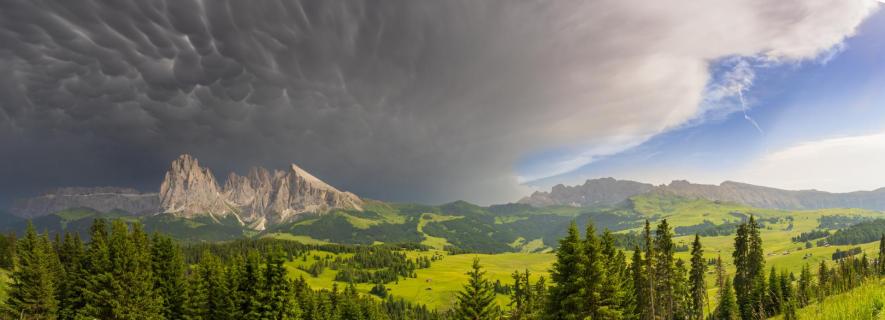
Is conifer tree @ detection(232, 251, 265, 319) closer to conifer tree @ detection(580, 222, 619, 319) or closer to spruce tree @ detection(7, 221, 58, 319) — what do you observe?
spruce tree @ detection(7, 221, 58, 319)

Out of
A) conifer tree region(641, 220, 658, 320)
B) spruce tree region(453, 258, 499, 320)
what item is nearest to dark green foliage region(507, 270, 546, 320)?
conifer tree region(641, 220, 658, 320)

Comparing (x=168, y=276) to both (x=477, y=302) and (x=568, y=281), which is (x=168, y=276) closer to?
(x=477, y=302)

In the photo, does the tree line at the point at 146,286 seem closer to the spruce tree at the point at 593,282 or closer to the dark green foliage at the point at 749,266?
the spruce tree at the point at 593,282

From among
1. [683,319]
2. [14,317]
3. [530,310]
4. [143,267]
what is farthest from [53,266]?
[683,319]

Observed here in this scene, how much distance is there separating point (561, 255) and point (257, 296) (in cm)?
3670

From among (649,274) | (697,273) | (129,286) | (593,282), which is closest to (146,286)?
(129,286)

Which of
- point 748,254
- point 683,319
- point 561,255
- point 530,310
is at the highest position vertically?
point 561,255

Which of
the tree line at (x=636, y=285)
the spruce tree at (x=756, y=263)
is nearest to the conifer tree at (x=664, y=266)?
the tree line at (x=636, y=285)

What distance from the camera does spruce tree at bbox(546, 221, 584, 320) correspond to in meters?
31.7

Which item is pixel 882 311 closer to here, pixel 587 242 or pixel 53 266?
pixel 587 242

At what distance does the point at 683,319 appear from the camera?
8675cm

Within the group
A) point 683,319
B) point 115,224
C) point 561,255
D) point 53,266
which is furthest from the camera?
point 683,319

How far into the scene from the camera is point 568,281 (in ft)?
106

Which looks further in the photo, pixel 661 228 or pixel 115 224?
pixel 115 224
